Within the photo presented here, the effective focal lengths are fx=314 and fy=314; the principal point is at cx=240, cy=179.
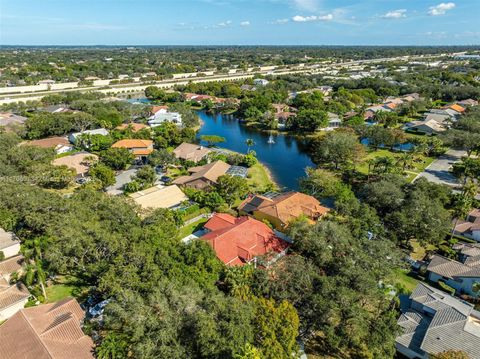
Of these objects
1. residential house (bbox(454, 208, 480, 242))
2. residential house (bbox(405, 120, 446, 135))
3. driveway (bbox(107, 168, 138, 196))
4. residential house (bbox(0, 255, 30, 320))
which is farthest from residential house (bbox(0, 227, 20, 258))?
residential house (bbox(405, 120, 446, 135))

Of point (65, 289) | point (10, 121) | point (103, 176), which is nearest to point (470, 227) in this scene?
point (65, 289)

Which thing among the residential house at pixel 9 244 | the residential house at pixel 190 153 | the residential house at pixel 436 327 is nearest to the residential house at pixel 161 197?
the residential house at pixel 9 244

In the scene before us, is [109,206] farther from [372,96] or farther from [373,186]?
[372,96]

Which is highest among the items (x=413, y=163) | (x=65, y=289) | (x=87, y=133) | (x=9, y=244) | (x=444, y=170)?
(x=87, y=133)

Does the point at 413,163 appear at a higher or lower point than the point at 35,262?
lower

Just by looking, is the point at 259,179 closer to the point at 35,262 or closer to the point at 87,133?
the point at 35,262

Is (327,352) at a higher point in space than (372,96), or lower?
lower

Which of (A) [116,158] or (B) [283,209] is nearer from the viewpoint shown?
(B) [283,209]

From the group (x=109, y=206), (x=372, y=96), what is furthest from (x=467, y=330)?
(x=372, y=96)
